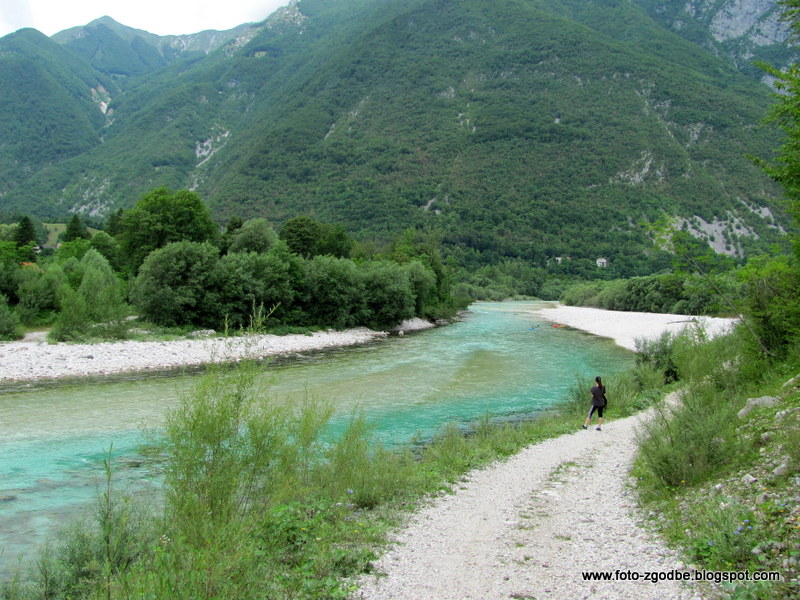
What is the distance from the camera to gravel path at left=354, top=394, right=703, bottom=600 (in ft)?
17.3

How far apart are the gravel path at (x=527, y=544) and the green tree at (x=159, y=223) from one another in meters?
44.7

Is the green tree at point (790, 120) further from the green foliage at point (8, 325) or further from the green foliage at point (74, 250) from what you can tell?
the green foliage at point (74, 250)

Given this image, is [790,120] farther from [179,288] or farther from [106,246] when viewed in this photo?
[106,246]

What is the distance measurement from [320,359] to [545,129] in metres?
159

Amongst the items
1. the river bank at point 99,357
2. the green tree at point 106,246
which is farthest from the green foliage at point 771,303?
the green tree at point 106,246

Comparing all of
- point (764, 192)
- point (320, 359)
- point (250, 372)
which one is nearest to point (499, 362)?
point (320, 359)

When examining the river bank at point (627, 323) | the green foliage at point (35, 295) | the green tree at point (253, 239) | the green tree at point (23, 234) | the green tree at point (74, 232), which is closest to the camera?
the green foliage at point (35, 295)

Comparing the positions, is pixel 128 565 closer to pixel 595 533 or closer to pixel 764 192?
pixel 595 533

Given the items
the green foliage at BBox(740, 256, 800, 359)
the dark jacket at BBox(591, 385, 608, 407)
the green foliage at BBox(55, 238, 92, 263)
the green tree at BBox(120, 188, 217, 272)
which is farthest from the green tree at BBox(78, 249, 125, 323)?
the green foliage at BBox(740, 256, 800, 359)

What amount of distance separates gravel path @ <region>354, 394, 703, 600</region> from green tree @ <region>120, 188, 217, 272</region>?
4475cm

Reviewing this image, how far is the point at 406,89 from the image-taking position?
19150 cm

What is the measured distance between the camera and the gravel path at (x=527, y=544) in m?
5.27

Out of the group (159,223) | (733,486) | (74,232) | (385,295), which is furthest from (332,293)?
(74,232)

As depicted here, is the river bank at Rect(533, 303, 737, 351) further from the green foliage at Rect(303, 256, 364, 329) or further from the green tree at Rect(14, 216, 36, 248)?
the green tree at Rect(14, 216, 36, 248)
